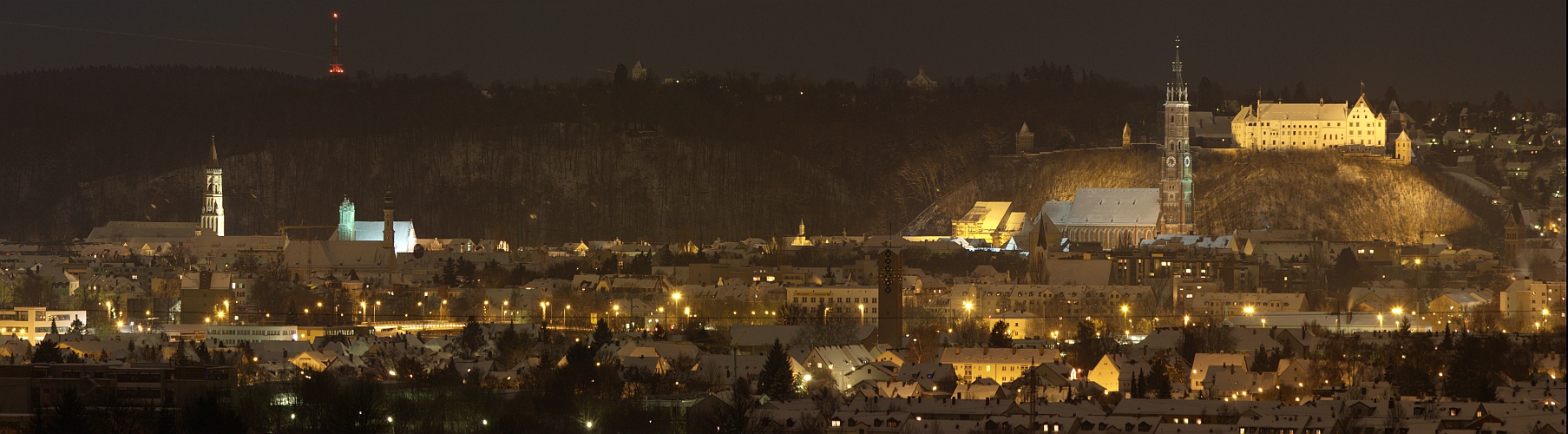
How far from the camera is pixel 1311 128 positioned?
80000 millimetres

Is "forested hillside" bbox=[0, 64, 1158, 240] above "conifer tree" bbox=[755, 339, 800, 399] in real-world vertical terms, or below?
above

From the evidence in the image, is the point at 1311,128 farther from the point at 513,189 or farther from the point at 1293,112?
the point at 513,189

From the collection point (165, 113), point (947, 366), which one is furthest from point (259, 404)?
point (165, 113)

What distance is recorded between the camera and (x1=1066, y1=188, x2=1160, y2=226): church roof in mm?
76250

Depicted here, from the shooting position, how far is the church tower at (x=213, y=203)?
288ft

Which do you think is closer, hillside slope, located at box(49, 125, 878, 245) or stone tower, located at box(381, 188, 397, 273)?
stone tower, located at box(381, 188, 397, 273)

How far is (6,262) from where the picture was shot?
72.4m

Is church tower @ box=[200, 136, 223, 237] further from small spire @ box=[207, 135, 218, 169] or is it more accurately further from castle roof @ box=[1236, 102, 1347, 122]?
castle roof @ box=[1236, 102, 1347, 122]

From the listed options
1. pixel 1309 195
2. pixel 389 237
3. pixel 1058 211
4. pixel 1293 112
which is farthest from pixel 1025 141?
pixel 389 237

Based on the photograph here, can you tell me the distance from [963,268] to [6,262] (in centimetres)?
2897

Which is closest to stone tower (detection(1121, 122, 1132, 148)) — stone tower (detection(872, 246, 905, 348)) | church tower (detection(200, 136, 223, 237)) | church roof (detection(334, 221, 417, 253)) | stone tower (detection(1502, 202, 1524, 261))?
A: stone tower (detection(1502, 202, 1524, 261))

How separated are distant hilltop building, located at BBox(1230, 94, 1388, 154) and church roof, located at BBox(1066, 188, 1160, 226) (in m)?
5.07

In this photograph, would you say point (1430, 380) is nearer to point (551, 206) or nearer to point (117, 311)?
point (117, 311)

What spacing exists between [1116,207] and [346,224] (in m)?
26.0
